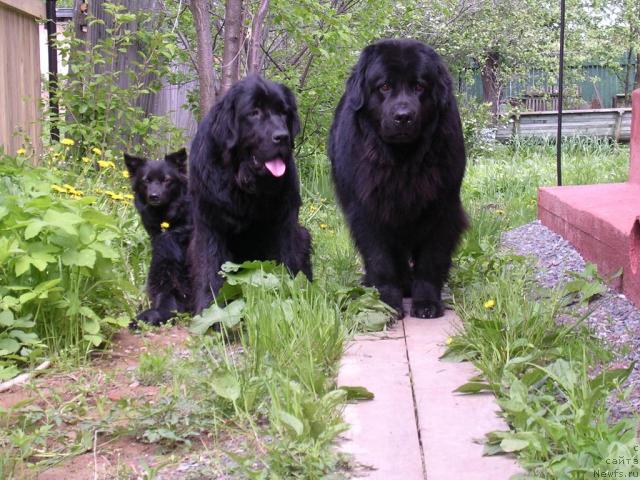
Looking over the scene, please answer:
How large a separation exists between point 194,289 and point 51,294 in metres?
0.89

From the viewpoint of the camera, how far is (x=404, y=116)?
3730 mm

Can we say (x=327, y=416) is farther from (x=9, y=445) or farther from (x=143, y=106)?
(x=143, y=106)

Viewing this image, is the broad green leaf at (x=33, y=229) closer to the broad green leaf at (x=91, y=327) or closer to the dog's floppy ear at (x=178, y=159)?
the broad green leaf at (x=91, y=327)

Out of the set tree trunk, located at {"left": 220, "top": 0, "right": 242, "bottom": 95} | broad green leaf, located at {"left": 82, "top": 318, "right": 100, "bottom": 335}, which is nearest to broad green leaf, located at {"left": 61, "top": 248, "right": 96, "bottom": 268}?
broad green leaf, located at {"left": 82, "top": 318, "right": 100, "bottom": 335}

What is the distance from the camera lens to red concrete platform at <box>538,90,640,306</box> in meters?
3.66

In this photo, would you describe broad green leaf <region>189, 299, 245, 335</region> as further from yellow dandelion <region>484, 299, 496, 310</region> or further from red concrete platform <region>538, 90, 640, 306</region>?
red concrete platform <region>538, 90, 640, 306</region>

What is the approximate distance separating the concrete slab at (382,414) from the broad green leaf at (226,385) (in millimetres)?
346

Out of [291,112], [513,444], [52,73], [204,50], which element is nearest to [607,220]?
[291,112]

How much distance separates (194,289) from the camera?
13.5 ft

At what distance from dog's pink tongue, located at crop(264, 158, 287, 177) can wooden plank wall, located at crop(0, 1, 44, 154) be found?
3.57m

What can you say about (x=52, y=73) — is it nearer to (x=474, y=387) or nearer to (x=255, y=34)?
(x=255, y=34)

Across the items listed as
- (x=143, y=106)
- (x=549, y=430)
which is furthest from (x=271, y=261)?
(x=143, y=106)

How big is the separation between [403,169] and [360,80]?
0.48 m

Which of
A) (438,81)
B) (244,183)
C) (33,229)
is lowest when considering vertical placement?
(33,229)
